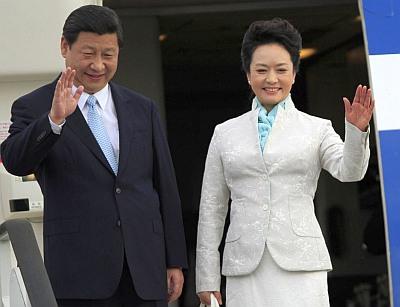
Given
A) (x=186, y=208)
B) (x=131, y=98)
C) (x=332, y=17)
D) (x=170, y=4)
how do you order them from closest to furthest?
(x=131, y=98) < (x=170, y=4) < (x=332, y=17) < (x=186, y=208)

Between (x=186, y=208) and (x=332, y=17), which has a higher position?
(x=332, y=17)

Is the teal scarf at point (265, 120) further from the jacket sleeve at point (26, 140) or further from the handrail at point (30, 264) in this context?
the handrail at point (30, 264)

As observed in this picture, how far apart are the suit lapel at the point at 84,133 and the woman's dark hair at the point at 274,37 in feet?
1.84

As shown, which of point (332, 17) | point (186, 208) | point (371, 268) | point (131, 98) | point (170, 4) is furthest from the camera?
point (371, 268)

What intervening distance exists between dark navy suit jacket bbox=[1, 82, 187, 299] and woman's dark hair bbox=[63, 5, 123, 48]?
0.82ft

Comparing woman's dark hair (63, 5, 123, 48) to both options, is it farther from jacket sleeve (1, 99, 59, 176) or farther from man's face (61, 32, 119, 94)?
jacket sleeve (1, 99, 59, 176)

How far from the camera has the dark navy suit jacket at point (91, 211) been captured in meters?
3.41

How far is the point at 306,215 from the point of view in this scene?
3457mm

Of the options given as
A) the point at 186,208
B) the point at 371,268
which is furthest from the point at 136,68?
the point at 371,268

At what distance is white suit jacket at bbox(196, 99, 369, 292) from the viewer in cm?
343

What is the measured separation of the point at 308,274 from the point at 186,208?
640 cm

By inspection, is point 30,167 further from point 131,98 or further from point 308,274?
point 308,274

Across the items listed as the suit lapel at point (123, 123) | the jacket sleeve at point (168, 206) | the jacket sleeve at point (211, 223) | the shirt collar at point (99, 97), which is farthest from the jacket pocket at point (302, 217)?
the shirt collar at point (99, 97)

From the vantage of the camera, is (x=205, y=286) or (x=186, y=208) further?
(x=186, y=208)
